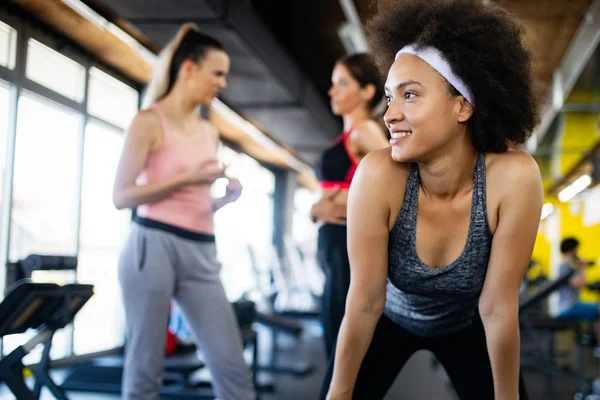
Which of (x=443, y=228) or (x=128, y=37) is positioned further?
(x=128, y=37)

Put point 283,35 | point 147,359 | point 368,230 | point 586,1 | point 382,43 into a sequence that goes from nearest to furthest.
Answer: point 368,230 → point 382,43 → point 147,359 → point 586,1 → point 283,35

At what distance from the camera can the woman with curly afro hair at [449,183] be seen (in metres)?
1.22

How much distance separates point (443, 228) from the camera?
1.32m

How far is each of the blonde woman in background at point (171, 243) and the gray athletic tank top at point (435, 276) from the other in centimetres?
72

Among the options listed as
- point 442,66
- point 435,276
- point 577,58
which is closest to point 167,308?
point 435,276

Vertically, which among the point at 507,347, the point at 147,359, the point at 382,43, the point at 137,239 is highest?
the point at 382,43

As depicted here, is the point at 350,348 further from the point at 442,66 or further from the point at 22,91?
the point at 22,91

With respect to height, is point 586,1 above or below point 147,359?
above

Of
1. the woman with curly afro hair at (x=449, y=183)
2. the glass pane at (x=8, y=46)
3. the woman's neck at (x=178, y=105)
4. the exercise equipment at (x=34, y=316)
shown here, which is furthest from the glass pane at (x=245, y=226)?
the woman with curly afro hair at (x=449, y=183)

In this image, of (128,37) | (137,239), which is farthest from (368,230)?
(128,37)

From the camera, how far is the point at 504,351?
127 cm

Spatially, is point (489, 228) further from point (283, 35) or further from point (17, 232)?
point (283, 35)

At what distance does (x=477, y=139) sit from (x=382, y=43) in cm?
29

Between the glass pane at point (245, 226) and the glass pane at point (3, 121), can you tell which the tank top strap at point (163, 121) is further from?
the glass pane at point (245, 226)
